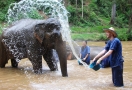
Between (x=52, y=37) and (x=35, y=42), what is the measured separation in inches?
26.6

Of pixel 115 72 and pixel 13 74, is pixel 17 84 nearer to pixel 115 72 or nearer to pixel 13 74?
pixel 13 74

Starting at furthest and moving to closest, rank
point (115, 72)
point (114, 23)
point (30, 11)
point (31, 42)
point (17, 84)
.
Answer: point (114, 23) → point (30, 11) → point (31, 42) → point (17, 84) → point (115, 72)

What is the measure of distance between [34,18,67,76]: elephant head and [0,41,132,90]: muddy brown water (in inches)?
20.4

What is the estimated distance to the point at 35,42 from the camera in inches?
324

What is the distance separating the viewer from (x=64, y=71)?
25.5 feet

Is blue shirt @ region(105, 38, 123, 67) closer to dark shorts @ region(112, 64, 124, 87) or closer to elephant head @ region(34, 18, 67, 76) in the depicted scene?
dark shorts @ region(112, 64, 124, 87)

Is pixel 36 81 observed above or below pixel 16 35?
below

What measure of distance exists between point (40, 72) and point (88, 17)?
76.9 feet

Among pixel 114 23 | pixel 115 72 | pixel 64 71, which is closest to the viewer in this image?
pixel 115 72

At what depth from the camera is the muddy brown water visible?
671 cm

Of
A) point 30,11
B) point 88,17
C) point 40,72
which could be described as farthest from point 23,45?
point 88,17

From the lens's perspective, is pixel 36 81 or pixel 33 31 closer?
pixel 36 81

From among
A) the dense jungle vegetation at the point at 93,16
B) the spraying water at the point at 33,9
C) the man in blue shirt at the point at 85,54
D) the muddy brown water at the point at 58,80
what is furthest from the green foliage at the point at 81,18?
the muddy brown water at the point at 58,80

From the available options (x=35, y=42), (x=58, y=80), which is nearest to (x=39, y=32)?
(x=35, y=42)
